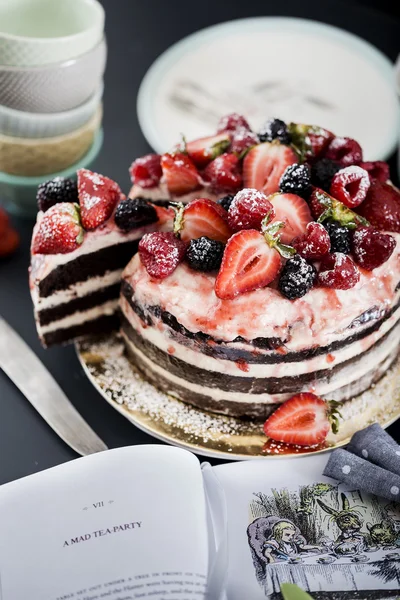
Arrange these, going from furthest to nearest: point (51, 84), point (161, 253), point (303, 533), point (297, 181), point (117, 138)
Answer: point (117, 138) < point (51, 84) < point (297, 181) < point (161, 253) < point (303, 533)

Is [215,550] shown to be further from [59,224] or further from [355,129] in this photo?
[355,129]

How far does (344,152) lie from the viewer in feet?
7.22

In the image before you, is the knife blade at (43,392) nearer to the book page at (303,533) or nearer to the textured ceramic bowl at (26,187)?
the book page at (303,533)

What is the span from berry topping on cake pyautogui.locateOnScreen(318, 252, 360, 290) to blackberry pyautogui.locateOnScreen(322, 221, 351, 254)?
1.4 inches

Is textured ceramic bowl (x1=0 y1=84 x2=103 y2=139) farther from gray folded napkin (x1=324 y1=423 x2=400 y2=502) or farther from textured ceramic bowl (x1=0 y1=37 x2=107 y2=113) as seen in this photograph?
gray folded napkin (x1=324 y1=423 x2=400 y2=502)

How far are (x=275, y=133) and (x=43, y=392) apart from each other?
36.3 inches

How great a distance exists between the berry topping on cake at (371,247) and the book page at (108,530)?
24.9 inches

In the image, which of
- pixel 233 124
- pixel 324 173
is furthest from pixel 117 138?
pixel 324 173

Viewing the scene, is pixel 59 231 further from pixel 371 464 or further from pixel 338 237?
pixel 371 464

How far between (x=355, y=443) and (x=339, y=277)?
0.41 m

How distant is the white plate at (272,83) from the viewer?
287 centimetres

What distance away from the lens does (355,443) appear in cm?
197

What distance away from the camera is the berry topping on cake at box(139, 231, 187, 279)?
6.30 feet

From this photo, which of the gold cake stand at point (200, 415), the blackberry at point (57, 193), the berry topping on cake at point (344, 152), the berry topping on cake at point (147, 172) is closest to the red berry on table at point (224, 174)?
the berry topping on cake at point (147, 172)
